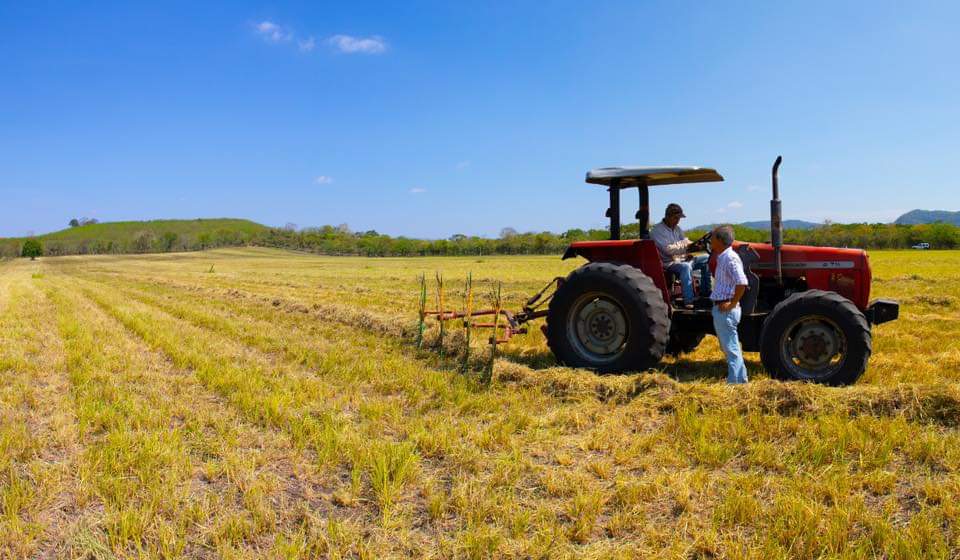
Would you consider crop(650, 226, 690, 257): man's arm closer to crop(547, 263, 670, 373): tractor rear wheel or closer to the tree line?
crop(547, 263, 670, 373): tractor rear wheel

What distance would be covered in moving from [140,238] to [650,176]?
96.4m

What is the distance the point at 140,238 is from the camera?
86125 mm

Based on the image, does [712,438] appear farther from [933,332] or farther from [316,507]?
[933,332]

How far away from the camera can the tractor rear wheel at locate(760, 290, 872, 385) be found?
4.80 metres

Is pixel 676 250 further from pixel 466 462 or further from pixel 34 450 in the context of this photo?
pixel 34 450

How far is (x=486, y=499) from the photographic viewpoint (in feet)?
10.3

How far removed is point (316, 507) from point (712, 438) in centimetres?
261

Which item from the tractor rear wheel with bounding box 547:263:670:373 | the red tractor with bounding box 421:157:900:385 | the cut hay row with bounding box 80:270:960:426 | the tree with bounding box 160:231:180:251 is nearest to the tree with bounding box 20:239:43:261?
the tree with bounding box 160:231:180:251

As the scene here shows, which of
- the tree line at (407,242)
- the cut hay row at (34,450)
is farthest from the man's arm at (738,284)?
the tree line at (407,242)

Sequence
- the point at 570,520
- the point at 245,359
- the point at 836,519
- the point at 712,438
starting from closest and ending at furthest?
the point at 836,519
the point at 570,520
the point at 712,438
the point at 245,359

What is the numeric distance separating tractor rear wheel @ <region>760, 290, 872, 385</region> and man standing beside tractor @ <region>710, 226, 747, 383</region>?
257 mm

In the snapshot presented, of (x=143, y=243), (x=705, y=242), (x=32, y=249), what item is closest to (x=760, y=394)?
(x=705, y=242)

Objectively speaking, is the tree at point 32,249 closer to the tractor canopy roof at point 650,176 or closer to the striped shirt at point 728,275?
the tractor canopy roof at point 650,176

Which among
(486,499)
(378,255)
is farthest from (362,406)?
(378,255)
